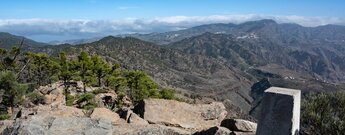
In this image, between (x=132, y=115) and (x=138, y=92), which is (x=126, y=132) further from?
(x=138, y=92)

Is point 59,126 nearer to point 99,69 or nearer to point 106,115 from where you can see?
point 106,115

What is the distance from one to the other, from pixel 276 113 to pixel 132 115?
58.7 ft

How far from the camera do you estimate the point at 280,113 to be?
1259 cm

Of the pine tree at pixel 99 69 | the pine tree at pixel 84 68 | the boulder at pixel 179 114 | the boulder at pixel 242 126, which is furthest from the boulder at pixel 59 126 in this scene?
the pine tree at pixel 99 69

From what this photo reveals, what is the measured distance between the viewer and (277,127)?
41.5ft

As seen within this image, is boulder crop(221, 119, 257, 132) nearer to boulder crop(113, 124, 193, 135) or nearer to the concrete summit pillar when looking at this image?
boulder crop(113, 124, 193, 135)

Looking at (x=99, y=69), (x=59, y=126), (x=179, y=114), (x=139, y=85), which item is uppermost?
(x=59, y=126)

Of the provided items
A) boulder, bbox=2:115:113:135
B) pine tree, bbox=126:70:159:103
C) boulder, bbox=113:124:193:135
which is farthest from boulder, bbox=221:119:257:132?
pine tree, bbox=126:70:159:103

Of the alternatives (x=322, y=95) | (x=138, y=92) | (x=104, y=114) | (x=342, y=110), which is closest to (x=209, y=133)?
(x=104, y=114)

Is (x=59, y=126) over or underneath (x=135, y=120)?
over

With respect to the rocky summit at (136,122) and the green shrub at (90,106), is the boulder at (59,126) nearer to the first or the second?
the rocky summit at (136,122)

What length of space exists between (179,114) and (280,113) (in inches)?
737

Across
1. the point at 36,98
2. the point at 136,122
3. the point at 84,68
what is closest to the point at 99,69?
the point at 84,68

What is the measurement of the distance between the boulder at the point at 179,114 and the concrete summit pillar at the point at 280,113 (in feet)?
52.5
